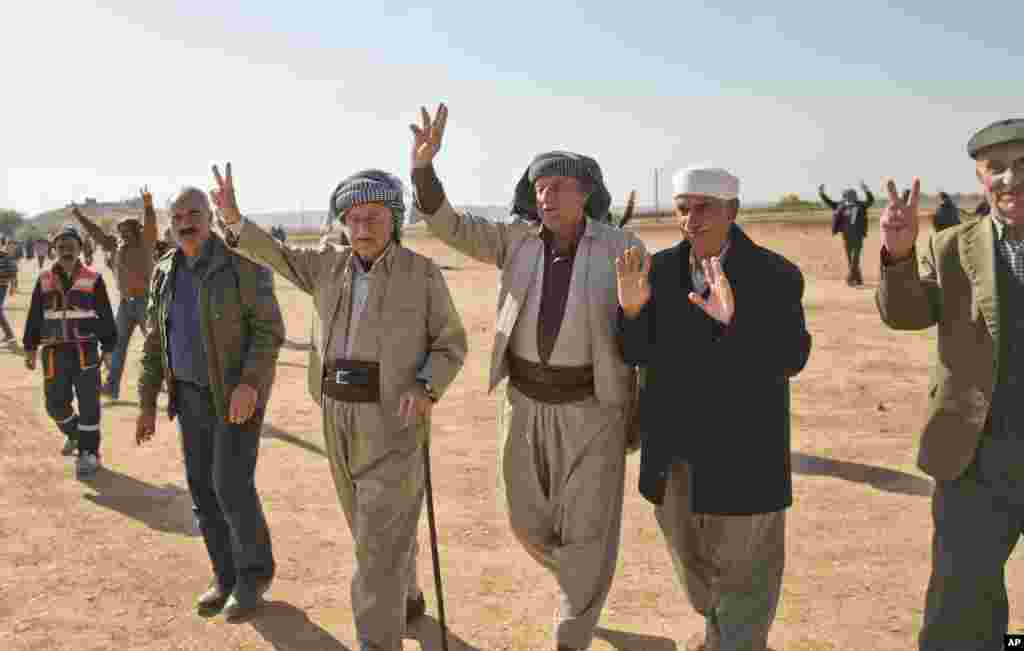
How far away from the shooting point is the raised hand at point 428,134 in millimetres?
3674

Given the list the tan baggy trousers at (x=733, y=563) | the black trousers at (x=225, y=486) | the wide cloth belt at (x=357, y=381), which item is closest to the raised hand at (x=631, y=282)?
the tan baggy trousers at (x=733, y=563)

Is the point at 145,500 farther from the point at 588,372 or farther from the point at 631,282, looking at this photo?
the point at 631,282

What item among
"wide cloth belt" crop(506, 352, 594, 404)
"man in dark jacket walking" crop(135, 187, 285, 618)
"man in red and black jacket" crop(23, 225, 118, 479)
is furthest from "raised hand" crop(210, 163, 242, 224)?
"man in red and black jacket" crop(23, 225, 118, 479)

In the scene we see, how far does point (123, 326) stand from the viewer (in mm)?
8789

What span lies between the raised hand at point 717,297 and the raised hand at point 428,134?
1298 millimetres

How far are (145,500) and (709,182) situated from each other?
15.2 feet

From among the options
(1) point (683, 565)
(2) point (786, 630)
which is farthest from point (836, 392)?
(1) point (683, 565)

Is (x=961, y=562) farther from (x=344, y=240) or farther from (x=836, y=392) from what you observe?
(x=836, y=392)

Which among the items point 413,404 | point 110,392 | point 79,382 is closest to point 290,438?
point 79,382

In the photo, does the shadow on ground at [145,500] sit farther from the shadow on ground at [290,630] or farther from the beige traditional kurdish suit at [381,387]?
the beige traditional kurdish suit at [381,387]

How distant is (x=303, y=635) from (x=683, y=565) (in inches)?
71.8

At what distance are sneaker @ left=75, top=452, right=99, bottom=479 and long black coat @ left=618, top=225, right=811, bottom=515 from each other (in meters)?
4.84

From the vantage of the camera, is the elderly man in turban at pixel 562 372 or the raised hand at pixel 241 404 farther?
the raised hand at pixel 241 404

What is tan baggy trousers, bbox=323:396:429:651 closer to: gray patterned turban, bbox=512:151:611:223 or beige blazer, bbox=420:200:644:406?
beige blazer, bbox=420:200:644:406
